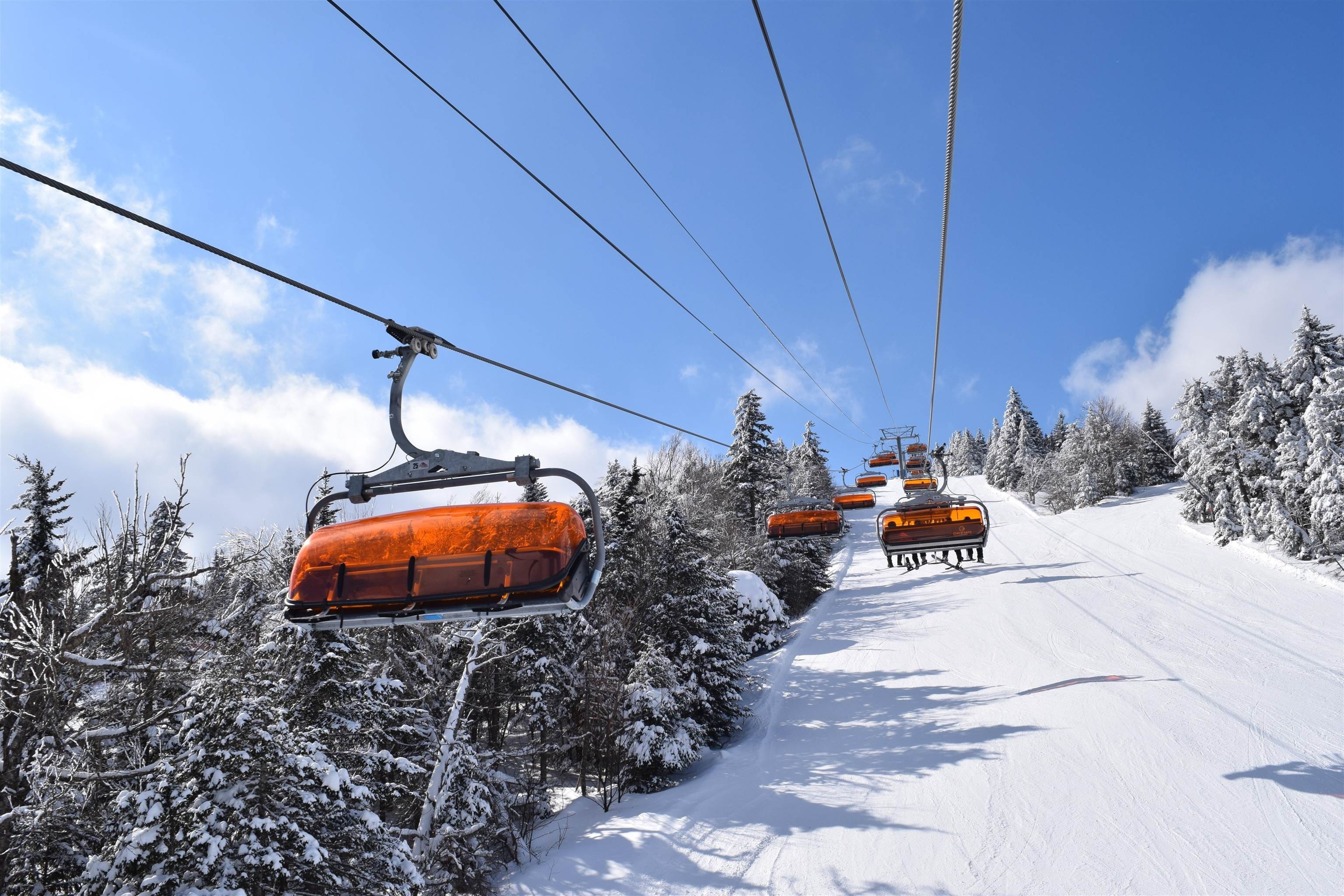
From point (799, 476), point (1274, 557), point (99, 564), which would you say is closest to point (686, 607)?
point (99, 564)

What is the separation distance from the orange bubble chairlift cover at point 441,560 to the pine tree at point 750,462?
127 ft

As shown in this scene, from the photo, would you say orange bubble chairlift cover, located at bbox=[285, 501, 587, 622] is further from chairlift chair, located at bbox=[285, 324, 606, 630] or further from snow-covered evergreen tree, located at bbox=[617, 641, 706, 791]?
snow-covered evergreen tree, located at bbox=[617, 641, 706, 791]

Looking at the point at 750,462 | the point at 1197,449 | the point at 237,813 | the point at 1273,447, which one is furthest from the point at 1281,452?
the point at 237,813

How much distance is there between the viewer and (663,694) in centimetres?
1917

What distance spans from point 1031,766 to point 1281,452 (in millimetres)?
30939

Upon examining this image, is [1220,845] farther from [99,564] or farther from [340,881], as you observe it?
[99,564]

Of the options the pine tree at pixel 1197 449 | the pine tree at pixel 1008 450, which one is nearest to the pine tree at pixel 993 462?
the pine tree at pixel 1008 450

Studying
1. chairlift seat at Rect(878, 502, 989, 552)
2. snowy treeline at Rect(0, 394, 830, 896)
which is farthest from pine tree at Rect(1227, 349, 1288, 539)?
chairlift seat at Rect(878, 502, 989, 552)

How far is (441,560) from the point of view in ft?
14.7

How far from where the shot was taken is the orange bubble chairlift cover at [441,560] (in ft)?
14.2

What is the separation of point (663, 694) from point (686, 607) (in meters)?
4.65

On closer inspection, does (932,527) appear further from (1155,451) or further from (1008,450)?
(1008,450)

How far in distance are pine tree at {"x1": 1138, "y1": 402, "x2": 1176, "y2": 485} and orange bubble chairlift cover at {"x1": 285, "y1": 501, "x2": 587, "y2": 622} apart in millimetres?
81601

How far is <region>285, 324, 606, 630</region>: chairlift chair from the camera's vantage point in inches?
169
